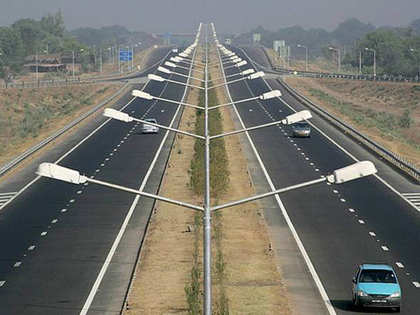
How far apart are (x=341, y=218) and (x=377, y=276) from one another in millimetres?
20265

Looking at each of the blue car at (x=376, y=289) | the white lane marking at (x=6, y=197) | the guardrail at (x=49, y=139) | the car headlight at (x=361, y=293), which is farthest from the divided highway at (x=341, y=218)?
the guardrail at (x=49, y=139)

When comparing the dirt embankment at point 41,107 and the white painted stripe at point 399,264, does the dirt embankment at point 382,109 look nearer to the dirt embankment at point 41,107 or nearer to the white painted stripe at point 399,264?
the dirt embankment at point 41,107

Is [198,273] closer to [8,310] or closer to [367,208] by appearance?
[8,310]

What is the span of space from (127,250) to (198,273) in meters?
8.58

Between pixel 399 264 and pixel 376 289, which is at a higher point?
pixel 376 289

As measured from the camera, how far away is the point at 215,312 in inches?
1495

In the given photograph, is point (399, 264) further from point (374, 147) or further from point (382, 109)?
point (382, 109)

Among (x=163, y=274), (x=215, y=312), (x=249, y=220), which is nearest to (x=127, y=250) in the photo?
(x=163, y=274)

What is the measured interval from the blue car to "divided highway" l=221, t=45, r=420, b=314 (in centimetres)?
66

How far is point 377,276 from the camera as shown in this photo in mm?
40031

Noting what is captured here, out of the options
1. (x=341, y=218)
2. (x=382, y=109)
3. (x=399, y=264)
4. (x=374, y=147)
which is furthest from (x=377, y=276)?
(x=382, y=109)

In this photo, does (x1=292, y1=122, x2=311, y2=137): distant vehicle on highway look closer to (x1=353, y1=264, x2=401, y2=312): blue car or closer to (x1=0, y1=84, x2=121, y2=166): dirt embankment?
(x1=0, y1=84, x2=121, y2=166): dirt embankment

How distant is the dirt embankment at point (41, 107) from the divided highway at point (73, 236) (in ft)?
103

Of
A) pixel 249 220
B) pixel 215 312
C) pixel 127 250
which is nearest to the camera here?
pixel 215 312
